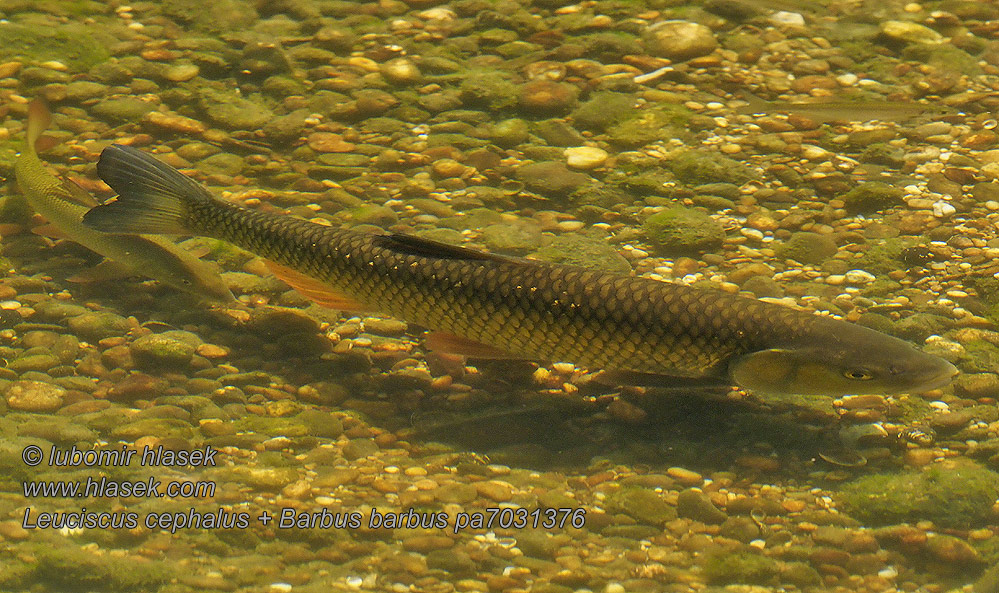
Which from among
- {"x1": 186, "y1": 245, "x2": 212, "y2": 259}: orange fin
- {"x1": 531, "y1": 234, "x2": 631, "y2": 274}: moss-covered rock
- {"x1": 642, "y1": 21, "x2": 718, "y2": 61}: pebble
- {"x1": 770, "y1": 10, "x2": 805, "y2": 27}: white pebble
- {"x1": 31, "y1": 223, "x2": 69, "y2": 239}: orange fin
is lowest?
{"x1": 186, "y1": 245, "x2": 212, "y2": 259}: orange fin

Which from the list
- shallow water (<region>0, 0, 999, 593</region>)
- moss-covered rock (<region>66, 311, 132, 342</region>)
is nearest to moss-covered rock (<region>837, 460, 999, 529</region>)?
shallow water (<region>0, 0, 999, 593</region>)

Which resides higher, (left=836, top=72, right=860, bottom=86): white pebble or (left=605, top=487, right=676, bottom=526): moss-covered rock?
(left=836, top=72, right=860, bottom=86): white pebble

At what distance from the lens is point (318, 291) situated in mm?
4734

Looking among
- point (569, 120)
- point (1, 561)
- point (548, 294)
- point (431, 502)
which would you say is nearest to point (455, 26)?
point (569, 120)

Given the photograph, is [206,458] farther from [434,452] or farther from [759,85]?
[759,85]

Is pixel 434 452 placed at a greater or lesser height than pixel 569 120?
lesser

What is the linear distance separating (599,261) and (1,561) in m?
3.43

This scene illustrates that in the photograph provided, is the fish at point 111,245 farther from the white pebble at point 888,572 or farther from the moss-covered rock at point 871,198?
the moss-covered rock at point 871,198

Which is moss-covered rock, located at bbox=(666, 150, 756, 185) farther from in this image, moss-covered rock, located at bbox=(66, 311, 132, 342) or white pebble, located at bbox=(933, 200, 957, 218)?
moss-covered rock, located at bbox=(66, 311, 132, 342)

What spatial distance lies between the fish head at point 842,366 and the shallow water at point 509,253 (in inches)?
14.7

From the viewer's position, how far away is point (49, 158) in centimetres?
634

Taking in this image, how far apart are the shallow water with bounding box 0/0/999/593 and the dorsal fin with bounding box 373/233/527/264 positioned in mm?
743

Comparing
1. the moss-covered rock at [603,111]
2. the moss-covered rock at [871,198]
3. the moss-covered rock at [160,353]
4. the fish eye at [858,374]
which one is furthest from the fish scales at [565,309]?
the moss-covered rock at [603,111]

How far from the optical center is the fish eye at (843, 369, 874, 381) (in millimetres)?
3904
